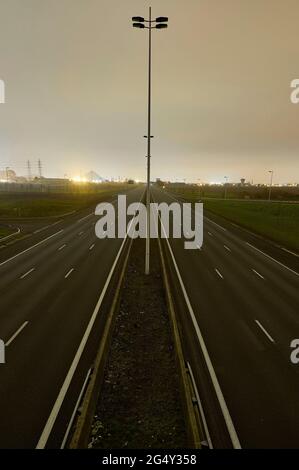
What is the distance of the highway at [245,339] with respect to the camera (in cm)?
982

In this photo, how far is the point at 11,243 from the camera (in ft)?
118

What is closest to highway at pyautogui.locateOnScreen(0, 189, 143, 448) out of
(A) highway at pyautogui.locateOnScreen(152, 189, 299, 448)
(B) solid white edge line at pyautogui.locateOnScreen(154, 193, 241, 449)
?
(A) highway at pyautogui.locateOnScreen(152, 189, 299, 448)

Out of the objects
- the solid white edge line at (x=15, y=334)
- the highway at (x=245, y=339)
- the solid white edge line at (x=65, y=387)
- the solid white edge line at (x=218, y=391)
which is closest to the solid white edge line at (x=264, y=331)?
the highway at (x=245, y=339)

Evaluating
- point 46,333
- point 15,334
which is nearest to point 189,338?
point 46,333

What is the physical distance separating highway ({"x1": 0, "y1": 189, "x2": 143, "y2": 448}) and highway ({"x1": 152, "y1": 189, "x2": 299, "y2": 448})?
4.32m

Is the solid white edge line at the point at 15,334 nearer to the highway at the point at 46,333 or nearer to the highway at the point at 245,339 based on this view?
the highway at the point at 46,333

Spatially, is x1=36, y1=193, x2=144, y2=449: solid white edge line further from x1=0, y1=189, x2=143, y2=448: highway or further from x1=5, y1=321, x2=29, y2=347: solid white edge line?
x1=5, y1=321, x2=29, y2=347: solid white edge line

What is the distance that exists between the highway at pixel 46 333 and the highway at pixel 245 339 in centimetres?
432

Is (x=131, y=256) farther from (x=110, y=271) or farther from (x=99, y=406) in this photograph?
(x=99, y=406)

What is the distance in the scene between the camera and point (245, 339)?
49.1 ft

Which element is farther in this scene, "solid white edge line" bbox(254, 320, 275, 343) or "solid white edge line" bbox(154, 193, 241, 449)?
"solid white edge line" bbox(254, 320, 275, 343)

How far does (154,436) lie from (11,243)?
3113 cm

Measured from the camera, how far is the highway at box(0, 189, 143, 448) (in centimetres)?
979

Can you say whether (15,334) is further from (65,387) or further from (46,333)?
(65,387)
